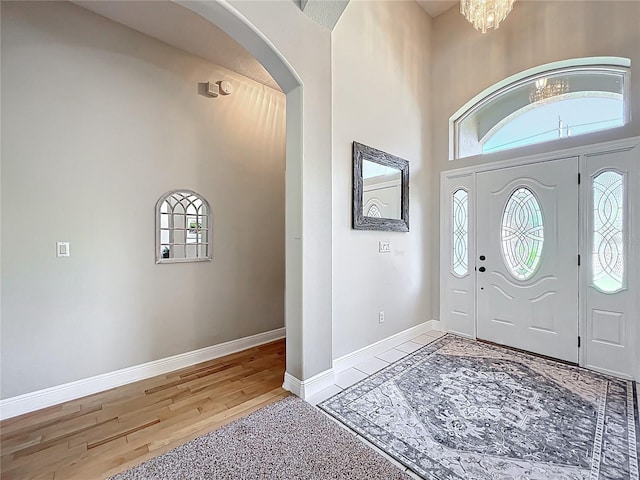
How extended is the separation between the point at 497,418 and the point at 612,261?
1956 mm

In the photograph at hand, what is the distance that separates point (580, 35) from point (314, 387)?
165 inches

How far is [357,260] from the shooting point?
9.46 feet

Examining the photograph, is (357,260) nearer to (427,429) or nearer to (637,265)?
(427,429)

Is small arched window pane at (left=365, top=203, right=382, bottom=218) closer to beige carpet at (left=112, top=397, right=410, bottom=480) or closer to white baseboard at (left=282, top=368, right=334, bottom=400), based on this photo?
white baseboard at (left=282, top=368, right=334, bottom=400)

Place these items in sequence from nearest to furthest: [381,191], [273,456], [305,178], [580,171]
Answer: [273,456] → [305,178] → [580,171] → [381,191]

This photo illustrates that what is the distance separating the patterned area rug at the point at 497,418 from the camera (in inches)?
63.8

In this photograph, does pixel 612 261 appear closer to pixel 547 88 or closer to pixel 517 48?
pixel 547 88

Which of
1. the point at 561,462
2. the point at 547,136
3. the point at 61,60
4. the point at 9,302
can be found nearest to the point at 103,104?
the point at 61,60

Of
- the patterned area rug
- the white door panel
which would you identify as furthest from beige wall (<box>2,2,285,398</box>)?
the white door panel

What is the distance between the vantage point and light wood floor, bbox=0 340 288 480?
65.6 inches

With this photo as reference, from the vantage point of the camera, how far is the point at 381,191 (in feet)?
10.4

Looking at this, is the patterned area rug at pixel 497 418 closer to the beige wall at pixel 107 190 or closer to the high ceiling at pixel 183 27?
the beige wall at pixel 107 190

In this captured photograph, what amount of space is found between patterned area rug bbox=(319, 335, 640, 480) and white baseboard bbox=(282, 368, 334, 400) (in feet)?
0.56

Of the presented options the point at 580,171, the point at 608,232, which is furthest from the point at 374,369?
the point at 580,171
